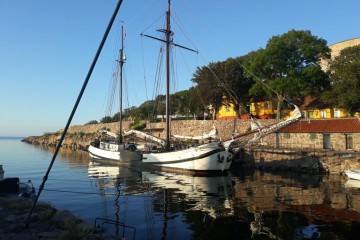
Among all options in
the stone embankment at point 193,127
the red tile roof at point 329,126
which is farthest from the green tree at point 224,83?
the red tile roof at point 329,126

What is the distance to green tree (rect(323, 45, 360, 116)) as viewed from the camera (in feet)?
143

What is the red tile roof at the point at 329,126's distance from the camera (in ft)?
133

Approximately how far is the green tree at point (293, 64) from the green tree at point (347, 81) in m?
5.77

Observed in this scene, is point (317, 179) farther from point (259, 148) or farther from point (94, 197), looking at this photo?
point (94, 197)

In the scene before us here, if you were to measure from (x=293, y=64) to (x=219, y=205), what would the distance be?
4158cm

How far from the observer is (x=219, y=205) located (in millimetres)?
20812

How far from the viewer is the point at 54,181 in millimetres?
32656

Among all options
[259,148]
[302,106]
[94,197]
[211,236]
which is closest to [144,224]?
[211,236]

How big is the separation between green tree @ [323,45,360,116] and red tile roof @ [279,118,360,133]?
9.54ft

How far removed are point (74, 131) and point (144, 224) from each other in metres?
110

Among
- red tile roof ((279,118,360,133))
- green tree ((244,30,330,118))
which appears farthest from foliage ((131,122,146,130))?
red tile roof ((279,118,360,133))

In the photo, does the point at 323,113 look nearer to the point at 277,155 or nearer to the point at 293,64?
the point at 293,64

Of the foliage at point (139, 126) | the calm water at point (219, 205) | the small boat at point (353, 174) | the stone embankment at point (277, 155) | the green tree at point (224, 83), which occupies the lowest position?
the calm water at point (219, 205)

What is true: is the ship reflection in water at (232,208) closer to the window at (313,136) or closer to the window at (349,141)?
the window at (349,141)
